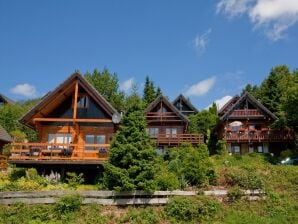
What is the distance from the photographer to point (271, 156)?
41781 mm

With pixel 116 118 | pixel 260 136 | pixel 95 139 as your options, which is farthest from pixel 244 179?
pixel 260 136

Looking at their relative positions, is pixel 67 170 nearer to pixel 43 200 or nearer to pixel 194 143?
pixel 43 200

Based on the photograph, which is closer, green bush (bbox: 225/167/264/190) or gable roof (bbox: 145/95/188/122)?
green bush (bbox: 225/167/264/190)

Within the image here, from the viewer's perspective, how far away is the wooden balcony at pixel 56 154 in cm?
2766

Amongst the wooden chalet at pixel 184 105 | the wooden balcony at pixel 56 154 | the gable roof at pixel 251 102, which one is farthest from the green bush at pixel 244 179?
the wooden chalet at pixel 184 105

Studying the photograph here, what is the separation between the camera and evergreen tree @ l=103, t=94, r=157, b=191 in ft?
71.7

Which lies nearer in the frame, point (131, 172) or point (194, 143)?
point (131, 172)

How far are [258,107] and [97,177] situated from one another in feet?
84.7

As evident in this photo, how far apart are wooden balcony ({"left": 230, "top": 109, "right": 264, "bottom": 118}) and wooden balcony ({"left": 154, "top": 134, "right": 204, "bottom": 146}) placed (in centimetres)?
529

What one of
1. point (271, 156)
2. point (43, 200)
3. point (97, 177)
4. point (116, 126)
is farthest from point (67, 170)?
point (271, 156)

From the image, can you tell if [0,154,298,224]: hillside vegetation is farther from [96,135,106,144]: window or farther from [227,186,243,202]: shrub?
[96,135,106,144]: window

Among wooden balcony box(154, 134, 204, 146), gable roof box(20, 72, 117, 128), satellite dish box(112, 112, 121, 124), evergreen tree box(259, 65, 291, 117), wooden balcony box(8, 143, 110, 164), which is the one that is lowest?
wooden balcony box(8, 143, 110, 164)

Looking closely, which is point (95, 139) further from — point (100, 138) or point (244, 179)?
point (244, 179)

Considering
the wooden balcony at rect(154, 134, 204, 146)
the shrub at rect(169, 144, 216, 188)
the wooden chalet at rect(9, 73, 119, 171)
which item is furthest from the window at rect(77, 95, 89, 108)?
the wooden balcony at rect(154, 134, 204, 146)
